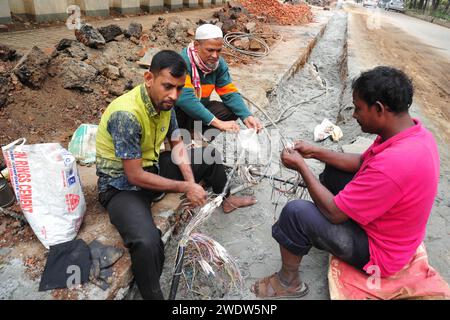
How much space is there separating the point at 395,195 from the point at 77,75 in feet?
12.9

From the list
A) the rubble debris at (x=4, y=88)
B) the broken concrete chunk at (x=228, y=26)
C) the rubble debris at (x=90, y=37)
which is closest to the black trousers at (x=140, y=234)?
the rubble debris at (x=4, y=88)

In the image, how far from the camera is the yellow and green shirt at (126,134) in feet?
6.76

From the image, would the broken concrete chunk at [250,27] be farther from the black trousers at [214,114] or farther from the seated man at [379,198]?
the seated man at [379,198]

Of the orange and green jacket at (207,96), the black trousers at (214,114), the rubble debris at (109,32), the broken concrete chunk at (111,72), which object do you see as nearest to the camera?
the orange and green jacket at (207,96)

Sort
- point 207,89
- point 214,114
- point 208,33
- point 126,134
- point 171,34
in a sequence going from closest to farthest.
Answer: point 126,134 < point 208,33 < point 207,89 < point 214,114 < point 171,34

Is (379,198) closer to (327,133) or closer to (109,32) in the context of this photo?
(327,133)

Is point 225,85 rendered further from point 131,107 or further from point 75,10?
point 75,10

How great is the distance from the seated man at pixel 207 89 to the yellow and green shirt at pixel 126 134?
0.78 m

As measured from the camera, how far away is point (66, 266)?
6.50 feet

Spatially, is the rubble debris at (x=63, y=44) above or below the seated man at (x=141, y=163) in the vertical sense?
above

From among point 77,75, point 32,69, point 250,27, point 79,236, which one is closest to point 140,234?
point 79,236

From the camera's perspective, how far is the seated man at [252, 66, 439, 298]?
1.72m

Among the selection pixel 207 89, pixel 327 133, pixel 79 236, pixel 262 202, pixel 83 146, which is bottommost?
pixel 262 202
